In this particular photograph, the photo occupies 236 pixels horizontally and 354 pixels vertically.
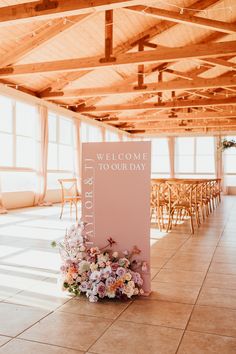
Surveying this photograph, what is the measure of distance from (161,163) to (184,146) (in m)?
1.35

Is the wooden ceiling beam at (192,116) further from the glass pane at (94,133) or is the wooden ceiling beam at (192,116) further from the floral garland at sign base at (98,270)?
the floral garland at sign base at (98,270)

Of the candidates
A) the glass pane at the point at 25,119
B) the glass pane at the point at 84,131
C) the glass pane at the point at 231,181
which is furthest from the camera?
the glass pane at the point at 231,181

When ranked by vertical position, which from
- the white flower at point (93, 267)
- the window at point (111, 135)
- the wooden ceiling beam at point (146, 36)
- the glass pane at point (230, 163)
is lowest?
the white flower at point (93, 267)

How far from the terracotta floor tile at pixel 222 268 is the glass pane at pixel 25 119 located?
24.1 ft

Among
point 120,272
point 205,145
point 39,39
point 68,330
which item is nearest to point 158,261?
point 120,272

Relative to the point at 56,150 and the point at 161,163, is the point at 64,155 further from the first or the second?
the point at 161,163

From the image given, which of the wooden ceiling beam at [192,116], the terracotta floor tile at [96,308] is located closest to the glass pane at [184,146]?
the wooden ceiling beam at [192,116]

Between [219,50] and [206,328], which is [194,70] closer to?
[219,50]

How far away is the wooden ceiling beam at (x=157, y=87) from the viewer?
8.19 meters

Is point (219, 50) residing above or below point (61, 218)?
above

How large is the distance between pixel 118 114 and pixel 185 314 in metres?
12.1

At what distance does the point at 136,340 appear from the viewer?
2.04 meters

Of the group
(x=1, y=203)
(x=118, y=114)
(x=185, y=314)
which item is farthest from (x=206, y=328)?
(x=118, y=114)

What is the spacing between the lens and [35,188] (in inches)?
387
